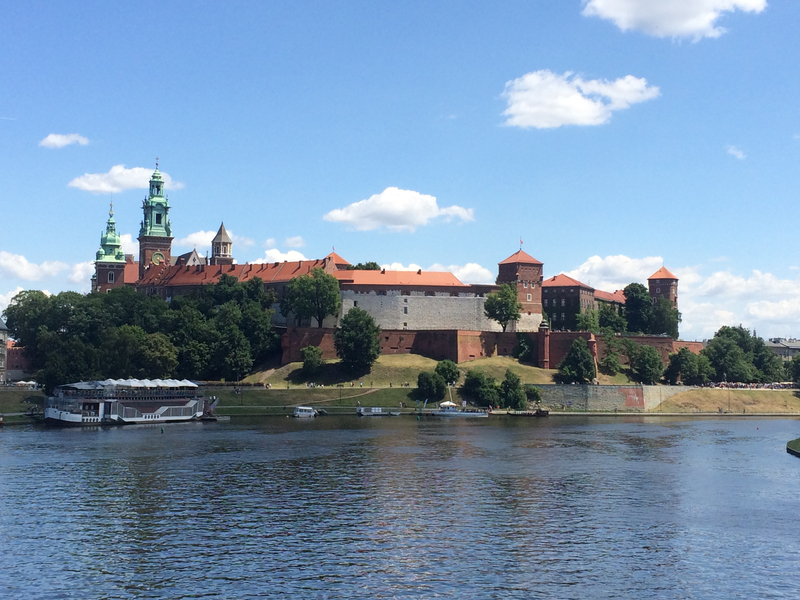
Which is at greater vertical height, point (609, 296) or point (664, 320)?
point (609, 296)

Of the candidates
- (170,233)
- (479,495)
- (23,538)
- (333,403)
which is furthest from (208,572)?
(170,233)

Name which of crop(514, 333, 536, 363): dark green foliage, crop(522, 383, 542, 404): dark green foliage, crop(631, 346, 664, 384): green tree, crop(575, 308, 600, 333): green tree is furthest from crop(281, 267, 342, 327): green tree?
crop(631, 346, 664, 384): green tree

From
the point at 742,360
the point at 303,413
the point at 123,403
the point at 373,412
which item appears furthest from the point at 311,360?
the point at 742,360

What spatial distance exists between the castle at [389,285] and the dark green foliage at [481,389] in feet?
41.0

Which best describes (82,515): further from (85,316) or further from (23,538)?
(85,316)

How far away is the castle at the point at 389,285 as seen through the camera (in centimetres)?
11681

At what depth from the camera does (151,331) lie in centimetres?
10588

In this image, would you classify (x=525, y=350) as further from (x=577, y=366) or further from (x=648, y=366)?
(x=648, y=366)

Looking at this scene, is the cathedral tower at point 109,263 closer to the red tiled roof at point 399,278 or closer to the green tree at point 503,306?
the red tiled roof at point 399,278

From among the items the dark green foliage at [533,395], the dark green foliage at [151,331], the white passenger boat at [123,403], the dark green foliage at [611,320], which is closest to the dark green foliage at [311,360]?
the dark green foliage at [151,331]

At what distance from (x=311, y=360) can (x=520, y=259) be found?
3393cm

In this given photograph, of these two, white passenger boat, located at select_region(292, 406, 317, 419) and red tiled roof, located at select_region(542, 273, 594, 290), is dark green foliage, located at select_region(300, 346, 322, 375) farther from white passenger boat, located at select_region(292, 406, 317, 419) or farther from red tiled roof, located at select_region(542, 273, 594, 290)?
red tiled roof, located at select_region(542, 273, 594, 290)

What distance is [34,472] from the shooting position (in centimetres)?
4856

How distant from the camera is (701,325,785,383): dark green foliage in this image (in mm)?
112875
